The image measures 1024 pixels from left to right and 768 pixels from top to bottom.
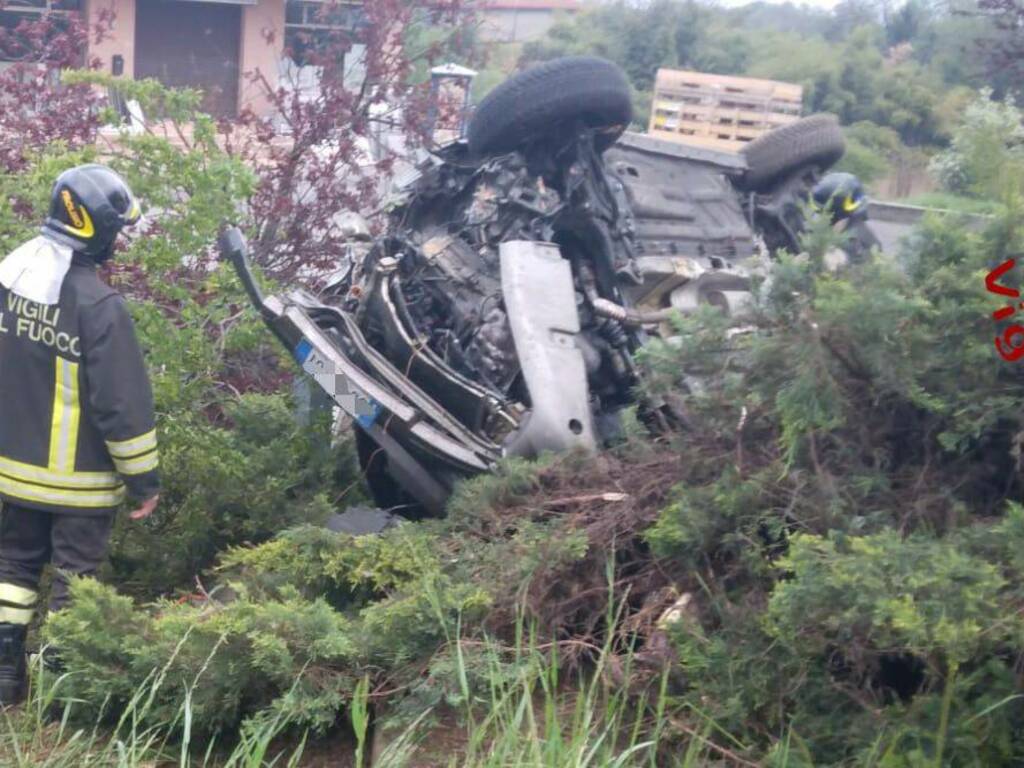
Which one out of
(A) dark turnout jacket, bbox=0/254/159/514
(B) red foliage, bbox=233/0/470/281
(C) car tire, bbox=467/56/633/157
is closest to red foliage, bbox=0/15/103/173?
(B) red foliage, bbox=233/0/470/281

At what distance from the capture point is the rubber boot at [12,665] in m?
4.46

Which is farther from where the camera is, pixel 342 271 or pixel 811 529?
pixel 342 271

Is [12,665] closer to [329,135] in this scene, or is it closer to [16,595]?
[16,595]

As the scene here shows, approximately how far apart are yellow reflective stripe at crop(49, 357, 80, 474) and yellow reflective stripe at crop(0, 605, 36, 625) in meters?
0.50

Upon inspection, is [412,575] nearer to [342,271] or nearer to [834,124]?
[342,271]

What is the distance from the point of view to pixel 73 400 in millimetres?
4488

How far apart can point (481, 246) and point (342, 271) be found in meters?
1.01

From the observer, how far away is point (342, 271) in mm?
6641

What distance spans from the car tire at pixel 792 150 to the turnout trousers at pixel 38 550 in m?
4.29

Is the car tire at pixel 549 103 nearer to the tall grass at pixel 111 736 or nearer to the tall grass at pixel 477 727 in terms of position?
the tall grass at pixel 477 727

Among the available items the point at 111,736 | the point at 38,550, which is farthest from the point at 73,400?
the point at 111,736

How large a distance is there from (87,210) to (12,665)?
1.51 meters

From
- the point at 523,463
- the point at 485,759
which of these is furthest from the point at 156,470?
the point at 485,759

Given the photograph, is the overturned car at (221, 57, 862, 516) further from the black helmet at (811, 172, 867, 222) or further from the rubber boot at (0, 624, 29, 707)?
the rubber boot at (0, 624, 29, 707)
